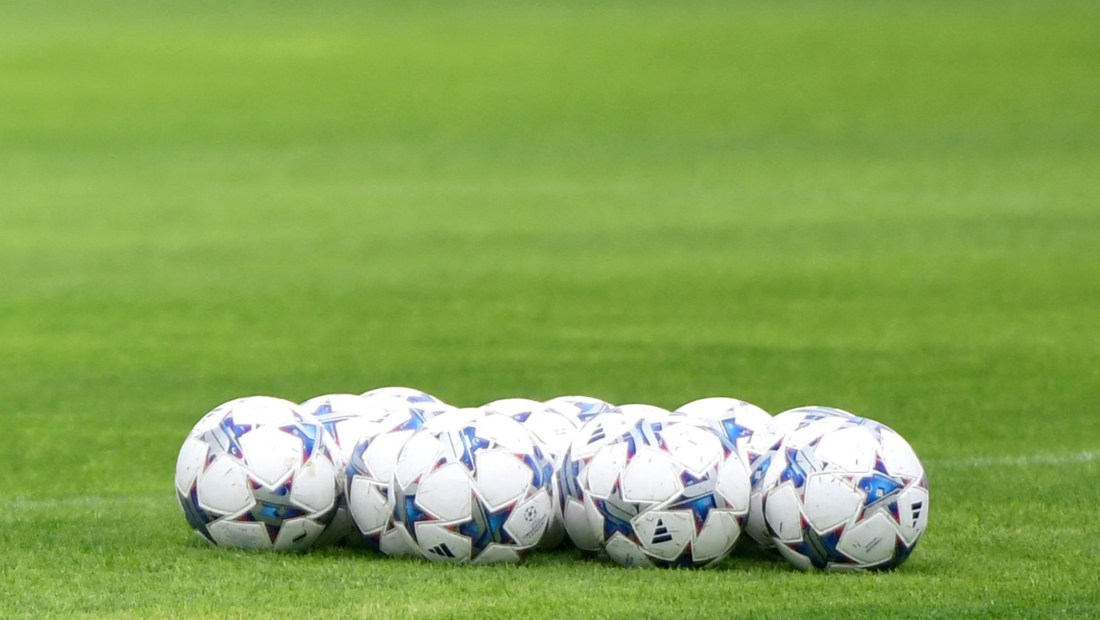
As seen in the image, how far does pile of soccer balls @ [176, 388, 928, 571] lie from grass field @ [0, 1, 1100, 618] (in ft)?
0.61

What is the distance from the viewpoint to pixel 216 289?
63.4 ft

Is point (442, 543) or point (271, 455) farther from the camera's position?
point (271, 455)

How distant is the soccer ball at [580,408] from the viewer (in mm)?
9023

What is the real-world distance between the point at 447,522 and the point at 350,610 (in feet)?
2.81

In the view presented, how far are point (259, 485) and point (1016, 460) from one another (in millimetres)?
4760

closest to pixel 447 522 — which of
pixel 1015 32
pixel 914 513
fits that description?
pixel 914 513

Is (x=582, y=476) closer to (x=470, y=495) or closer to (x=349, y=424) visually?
(x=470, y=495)

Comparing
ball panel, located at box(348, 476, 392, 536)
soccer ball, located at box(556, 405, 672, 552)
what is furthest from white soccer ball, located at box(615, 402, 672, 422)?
ball panel, located at box(348, 476, 392, 536)

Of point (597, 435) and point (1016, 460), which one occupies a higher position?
point (597, 435)

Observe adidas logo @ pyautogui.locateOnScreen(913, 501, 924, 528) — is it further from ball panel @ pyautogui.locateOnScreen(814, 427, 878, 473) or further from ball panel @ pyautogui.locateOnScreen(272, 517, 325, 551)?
ball panel @ pyautogui.locateOnScreen(272, 517, 325, 551)

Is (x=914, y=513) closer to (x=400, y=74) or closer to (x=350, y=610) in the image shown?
(x=350, y=610)

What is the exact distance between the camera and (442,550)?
7992mm

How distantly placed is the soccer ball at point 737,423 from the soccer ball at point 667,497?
0.17m

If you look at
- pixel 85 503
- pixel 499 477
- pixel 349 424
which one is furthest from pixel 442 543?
pixel 85 503
